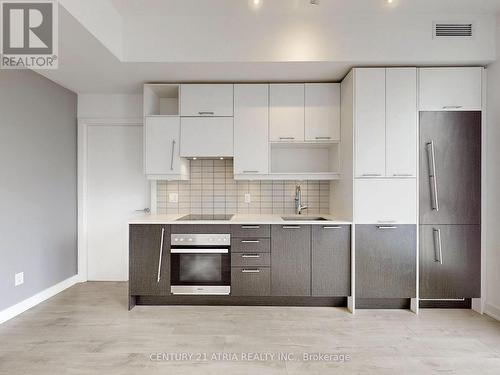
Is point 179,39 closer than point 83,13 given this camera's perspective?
No

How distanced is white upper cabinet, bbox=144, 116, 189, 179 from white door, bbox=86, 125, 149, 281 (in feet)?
2.01

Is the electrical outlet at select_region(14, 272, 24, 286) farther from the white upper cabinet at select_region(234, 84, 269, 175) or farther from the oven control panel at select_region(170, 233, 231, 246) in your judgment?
the white upper cabinet at select_region(234, 84, 269, 175)

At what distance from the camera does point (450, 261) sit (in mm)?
3002

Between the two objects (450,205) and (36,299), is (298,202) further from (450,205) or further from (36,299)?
(36,299)

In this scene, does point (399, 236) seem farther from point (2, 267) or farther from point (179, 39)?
point (2, 267)

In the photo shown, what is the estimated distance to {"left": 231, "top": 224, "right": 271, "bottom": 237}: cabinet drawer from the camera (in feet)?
10.1

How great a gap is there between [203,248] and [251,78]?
180 cm

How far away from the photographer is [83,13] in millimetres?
2246

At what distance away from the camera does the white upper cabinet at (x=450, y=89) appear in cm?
297

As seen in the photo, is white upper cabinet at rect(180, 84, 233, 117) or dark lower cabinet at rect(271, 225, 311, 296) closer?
dark lower cabinet at rect(271, 225, 311, 296)

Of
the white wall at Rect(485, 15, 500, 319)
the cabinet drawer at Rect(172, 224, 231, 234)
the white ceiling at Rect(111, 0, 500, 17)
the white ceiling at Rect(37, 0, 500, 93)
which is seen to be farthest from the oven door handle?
the white wall at Rect(485, 15, 500, 319)

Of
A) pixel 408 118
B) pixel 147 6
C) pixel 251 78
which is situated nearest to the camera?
pixel 147 6

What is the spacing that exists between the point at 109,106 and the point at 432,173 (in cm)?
366

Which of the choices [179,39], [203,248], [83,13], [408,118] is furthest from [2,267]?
[408,118]
